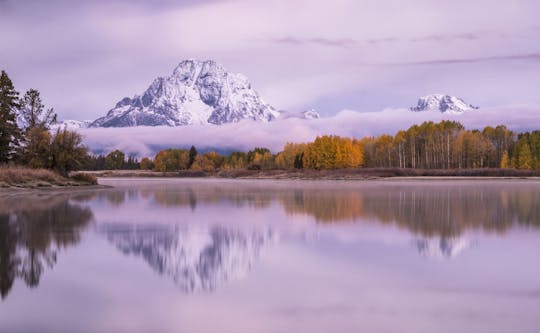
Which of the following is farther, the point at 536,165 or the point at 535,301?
the point at 536,165

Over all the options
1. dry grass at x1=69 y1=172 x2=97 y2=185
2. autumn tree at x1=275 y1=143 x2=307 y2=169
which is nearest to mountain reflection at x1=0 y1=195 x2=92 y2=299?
dry grass at x1=69 y1=172 x2=97 y2=185

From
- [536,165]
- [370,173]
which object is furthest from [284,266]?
[536,165]

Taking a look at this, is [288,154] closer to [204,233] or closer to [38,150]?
[38,150]

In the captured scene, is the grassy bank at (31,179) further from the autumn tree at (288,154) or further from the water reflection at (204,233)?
the autumn tree at (288,154)

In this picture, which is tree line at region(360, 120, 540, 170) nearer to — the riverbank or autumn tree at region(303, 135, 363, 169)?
autumn tree at region(303, 135, 363, 169)

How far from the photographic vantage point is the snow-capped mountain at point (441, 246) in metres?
14.4

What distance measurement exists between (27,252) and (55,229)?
5.61m

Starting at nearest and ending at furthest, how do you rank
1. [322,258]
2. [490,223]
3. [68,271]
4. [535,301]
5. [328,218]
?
1. [535,301]
2. [68,271]
3. [322,258]
4. [490,223]
5. [328,218]

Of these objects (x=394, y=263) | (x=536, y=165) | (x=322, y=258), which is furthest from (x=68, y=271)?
(x=536, y=165)

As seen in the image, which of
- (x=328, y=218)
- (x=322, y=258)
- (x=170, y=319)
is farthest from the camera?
(x=328, y=218)

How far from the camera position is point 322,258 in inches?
553

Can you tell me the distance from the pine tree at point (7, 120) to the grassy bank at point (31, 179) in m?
7.36

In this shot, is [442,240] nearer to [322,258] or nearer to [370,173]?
[322,258]

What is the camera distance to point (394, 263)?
520 inches
